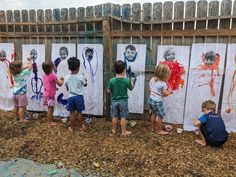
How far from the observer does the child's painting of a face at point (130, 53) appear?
5.86 metres

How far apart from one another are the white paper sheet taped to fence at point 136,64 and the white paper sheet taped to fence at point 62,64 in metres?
1.27

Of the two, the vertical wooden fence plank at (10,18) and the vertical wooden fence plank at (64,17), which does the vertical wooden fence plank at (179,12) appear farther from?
the vertical wooden fence plank at (10,18)

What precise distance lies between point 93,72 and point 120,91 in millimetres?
1116

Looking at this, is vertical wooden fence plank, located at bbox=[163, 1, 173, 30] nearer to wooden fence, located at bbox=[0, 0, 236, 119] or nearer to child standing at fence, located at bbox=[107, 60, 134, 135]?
wooden fence, located at bbox=[0, 0, 236, 119]

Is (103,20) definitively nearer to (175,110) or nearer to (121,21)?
(121,21)

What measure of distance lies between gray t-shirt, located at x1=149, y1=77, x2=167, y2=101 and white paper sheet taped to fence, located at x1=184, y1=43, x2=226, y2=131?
26.0 inches

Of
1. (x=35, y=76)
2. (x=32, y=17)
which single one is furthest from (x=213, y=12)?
(x=35, y=76)

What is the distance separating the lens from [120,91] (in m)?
5.42

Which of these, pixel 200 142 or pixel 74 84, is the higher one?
pixel 74 84

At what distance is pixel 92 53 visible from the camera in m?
6.17

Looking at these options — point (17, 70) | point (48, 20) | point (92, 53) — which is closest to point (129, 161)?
point (92, 53)

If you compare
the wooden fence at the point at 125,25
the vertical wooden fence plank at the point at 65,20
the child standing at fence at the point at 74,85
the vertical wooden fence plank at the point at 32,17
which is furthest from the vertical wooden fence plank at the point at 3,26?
the child standing at fence at the point at 74,85

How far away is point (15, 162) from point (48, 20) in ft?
11.8

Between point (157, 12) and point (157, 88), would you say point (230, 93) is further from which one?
point (157, 12)
